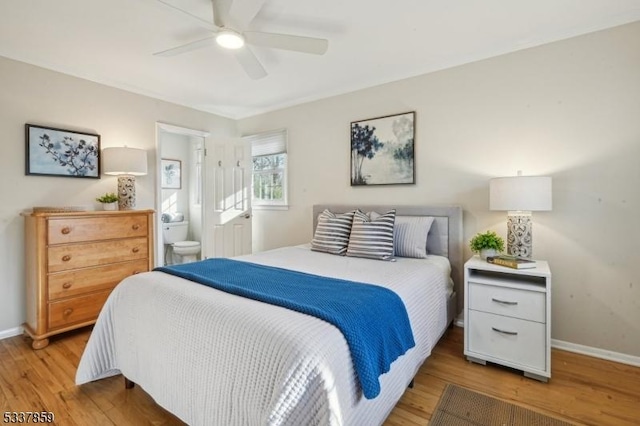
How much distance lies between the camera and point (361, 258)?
2430 millimetres

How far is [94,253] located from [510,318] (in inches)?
130

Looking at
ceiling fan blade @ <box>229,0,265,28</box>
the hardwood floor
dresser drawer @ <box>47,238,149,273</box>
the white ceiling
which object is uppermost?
the white ceiling

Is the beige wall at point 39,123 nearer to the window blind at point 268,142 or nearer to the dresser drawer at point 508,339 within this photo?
the window blind at point 268,142

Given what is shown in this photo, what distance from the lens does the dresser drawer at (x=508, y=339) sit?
190cm

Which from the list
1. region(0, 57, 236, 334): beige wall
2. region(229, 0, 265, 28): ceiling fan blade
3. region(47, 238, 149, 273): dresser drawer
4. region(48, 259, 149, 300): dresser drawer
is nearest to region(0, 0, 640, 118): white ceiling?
region(0, 57, 236, 334): beige wall

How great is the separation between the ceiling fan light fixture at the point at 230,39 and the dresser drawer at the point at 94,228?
1.90 metres

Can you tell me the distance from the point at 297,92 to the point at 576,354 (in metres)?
3.49

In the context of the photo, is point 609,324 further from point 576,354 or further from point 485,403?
point 485,403

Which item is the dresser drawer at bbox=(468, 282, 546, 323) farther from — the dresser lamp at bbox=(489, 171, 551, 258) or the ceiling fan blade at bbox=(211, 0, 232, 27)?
the ceiling fan blade at bbox=(211, 0, 232, 27)

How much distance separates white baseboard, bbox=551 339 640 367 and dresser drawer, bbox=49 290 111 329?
3.78 metres

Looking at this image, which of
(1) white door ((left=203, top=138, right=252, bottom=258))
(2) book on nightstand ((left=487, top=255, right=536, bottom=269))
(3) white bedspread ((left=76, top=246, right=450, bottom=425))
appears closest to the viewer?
(3) white bedspread ((left=76, top=246, right=450, bottom=425))

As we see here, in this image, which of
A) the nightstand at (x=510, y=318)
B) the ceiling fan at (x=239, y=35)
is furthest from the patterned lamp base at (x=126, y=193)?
the nightstand at (x=510, y=318)

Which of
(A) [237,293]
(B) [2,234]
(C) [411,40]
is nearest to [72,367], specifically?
(B) [2,234]

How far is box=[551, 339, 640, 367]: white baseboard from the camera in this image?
208cm
